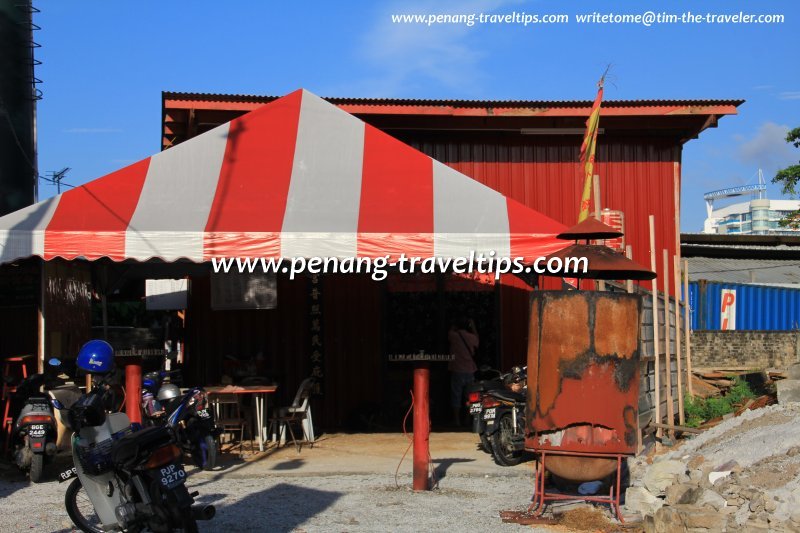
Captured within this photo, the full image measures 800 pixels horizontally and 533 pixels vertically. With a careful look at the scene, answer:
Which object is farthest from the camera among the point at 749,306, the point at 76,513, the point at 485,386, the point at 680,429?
the point at 749,306

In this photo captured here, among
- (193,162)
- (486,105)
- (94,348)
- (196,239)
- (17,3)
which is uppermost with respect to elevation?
(17,3)

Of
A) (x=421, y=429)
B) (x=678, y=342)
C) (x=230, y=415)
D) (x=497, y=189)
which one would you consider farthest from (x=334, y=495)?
(x=497, y=189)

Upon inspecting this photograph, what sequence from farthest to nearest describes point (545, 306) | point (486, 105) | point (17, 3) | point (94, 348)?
point (17, 3), point (486, 105), point (545, 306), point (94, 348)

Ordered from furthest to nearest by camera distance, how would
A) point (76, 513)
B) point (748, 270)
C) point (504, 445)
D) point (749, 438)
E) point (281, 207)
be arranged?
1. point (748, 270)
2. point (504, 445)
3. point (281, 207)
4. point (749, 438)
5. point (76, 513)

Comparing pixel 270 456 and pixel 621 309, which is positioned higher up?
pixel 621 309

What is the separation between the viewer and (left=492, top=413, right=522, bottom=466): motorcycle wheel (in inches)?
390

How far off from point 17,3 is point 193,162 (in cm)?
849

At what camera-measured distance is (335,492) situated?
28.0 feet

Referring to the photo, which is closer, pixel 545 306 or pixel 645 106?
pixel 545 306

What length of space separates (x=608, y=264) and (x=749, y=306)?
14.3 m

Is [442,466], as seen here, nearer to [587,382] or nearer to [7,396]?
[587,382]

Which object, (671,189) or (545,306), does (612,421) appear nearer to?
(545,306)

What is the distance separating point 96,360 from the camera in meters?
6.91

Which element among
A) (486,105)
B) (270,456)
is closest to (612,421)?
(270,456)
